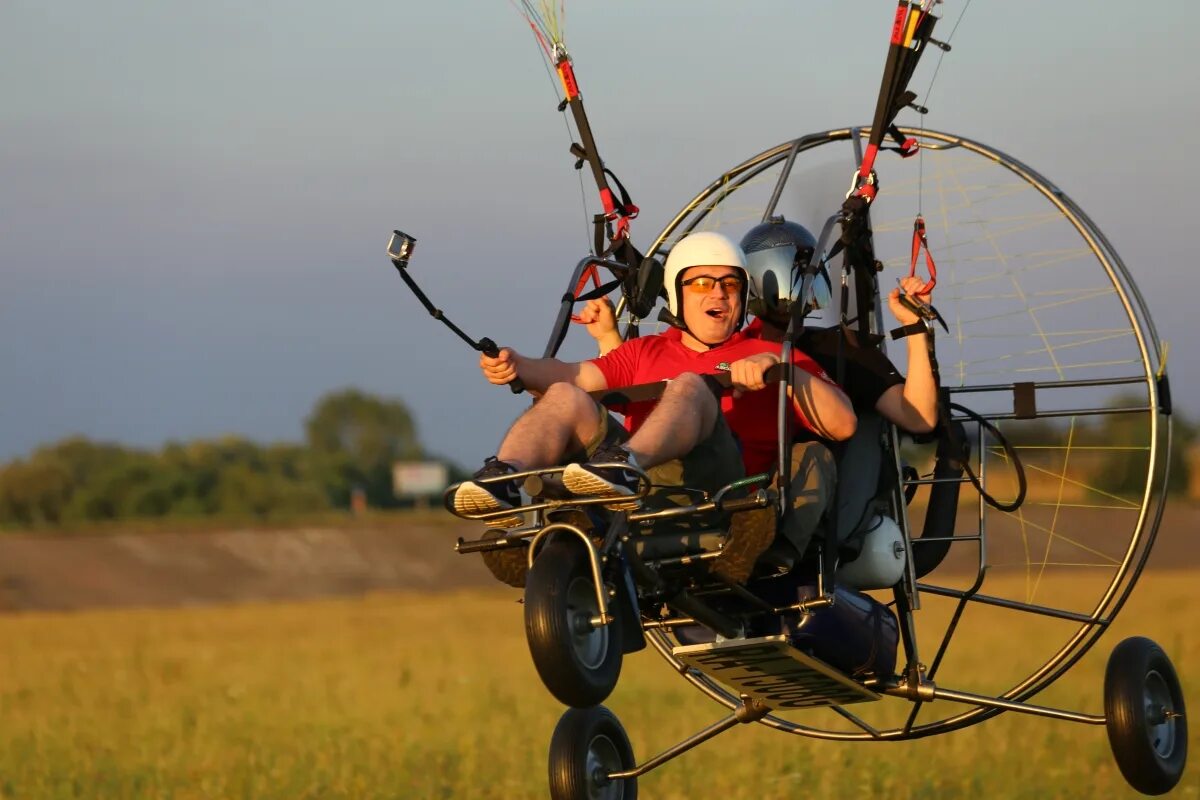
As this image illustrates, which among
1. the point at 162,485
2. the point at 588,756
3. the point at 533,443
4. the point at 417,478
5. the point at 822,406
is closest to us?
the point at 533,443

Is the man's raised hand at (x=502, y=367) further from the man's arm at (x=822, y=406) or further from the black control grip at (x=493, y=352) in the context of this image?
the man's arm at (x=822, y=406)

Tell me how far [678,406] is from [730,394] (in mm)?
664

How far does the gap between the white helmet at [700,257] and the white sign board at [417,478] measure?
3229 inches

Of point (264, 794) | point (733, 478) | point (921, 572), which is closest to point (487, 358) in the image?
point (733, 478)

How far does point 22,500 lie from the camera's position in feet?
233

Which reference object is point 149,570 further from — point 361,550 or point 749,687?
point 749,687

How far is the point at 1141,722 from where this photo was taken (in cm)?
781

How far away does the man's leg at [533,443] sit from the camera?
20.4ft

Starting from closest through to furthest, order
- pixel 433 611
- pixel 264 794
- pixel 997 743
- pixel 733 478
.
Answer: pixel 733 478 < pixel 264 794 < pixel 997 743 < pixel 433 611

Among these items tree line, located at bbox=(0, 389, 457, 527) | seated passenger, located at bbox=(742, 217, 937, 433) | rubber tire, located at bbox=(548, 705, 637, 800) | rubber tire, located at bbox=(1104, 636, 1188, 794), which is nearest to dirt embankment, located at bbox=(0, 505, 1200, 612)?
tree line, located at bbox=(0, 389, 457, 527)

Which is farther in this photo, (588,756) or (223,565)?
(223,565)

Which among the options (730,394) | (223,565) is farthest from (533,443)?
(223,565)

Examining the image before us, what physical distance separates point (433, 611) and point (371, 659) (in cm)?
1364

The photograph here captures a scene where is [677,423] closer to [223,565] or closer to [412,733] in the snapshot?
[412,733]
